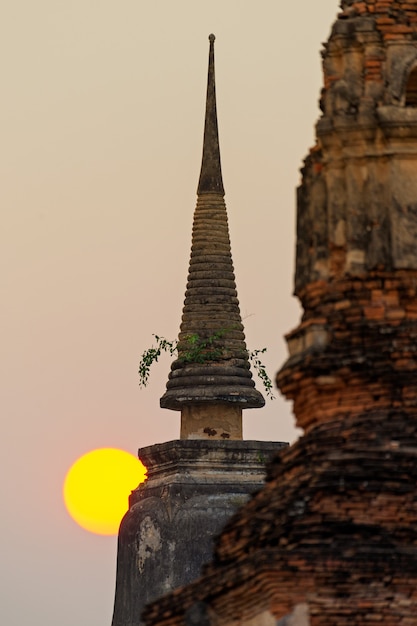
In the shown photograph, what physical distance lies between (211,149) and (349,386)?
19.0 metres

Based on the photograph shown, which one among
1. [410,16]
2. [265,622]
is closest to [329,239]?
[410,16]

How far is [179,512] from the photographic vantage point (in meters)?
33.1

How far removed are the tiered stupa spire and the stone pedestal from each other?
806 mm

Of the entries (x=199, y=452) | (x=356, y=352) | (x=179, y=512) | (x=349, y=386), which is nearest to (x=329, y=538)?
(x=349, y=386)

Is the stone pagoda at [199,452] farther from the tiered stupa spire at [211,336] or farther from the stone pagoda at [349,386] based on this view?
the stone pagoda at [349,386]

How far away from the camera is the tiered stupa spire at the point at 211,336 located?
34.5 metres

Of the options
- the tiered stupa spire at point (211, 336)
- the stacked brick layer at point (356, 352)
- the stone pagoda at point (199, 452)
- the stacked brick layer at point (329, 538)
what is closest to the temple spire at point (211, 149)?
the tiered stupa spire at point (211, 336)

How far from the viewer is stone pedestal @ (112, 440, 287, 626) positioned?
32.7 m

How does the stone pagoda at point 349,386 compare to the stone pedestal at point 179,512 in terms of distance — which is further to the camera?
the stone pedestal at point 179,512

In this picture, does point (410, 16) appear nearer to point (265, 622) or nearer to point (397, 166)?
point (397, 166)

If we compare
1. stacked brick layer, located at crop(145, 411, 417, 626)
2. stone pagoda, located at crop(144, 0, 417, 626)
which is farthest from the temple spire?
stacked brick layer, located at crop(145, 411, 417, 626)

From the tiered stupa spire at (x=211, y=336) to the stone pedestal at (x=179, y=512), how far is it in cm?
81

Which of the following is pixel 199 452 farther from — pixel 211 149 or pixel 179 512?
pixel 211 149

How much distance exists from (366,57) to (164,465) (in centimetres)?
1474
